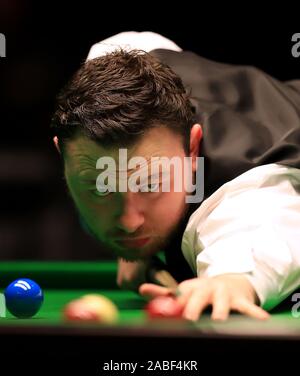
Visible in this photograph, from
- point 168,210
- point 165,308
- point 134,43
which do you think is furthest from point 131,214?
point 134,43

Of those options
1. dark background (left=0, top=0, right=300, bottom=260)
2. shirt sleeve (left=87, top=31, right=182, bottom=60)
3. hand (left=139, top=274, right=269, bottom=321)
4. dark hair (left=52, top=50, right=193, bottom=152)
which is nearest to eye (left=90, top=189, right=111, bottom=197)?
dark hair (left=52, top=50, right=193, bottom=152)

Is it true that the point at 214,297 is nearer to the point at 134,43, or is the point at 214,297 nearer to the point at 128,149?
the point at 128,149

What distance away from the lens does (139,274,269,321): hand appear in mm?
1548

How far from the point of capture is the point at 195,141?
2324mm

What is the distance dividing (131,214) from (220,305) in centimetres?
60

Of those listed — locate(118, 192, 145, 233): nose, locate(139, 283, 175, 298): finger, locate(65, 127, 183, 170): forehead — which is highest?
locate(65, 127, 183, 170): forehead

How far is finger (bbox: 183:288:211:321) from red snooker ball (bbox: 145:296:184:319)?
3cm

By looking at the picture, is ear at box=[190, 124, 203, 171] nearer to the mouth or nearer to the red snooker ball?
the mouth

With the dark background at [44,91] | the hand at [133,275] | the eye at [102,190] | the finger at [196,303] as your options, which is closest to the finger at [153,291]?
the finger at [196,303]

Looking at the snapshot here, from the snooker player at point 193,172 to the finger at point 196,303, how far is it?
239mm

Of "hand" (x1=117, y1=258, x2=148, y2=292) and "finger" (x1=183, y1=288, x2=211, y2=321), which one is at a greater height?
"hand" (x1=117, y1=258, x2=148, y2=292)

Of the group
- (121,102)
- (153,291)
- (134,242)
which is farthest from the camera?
(134,242)

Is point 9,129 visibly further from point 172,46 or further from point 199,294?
point 199,294

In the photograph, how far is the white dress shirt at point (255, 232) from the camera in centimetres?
191
